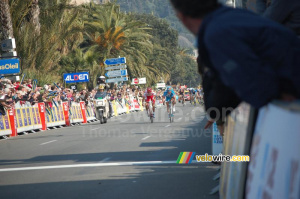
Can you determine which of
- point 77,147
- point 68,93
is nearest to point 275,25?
point 77,147

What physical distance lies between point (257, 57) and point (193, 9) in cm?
49

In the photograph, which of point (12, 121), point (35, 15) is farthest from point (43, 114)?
point (35, 15)

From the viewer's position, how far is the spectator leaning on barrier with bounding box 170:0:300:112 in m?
2.54

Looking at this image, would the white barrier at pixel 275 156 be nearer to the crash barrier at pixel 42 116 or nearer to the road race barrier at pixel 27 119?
the crash barrier at pixel 42 116

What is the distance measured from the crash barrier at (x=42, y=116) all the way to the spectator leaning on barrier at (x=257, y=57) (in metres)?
19.0

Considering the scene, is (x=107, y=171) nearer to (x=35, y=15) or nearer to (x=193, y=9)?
(x=193, y=9)

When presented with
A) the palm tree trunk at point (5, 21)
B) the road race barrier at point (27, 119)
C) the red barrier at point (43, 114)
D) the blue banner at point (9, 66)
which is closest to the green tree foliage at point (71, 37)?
the palm tree trunk at point (5, 21)

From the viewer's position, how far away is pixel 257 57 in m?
2.55

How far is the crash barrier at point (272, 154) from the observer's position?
7.95ft

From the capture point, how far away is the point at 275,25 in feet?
8.65

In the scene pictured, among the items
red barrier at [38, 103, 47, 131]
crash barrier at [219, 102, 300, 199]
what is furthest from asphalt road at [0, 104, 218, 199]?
red barrier at [38, 103, 47, 131]

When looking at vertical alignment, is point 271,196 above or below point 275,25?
below

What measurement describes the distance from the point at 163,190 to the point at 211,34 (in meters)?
5.22

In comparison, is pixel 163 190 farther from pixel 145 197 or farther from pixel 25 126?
pixel 25 126
